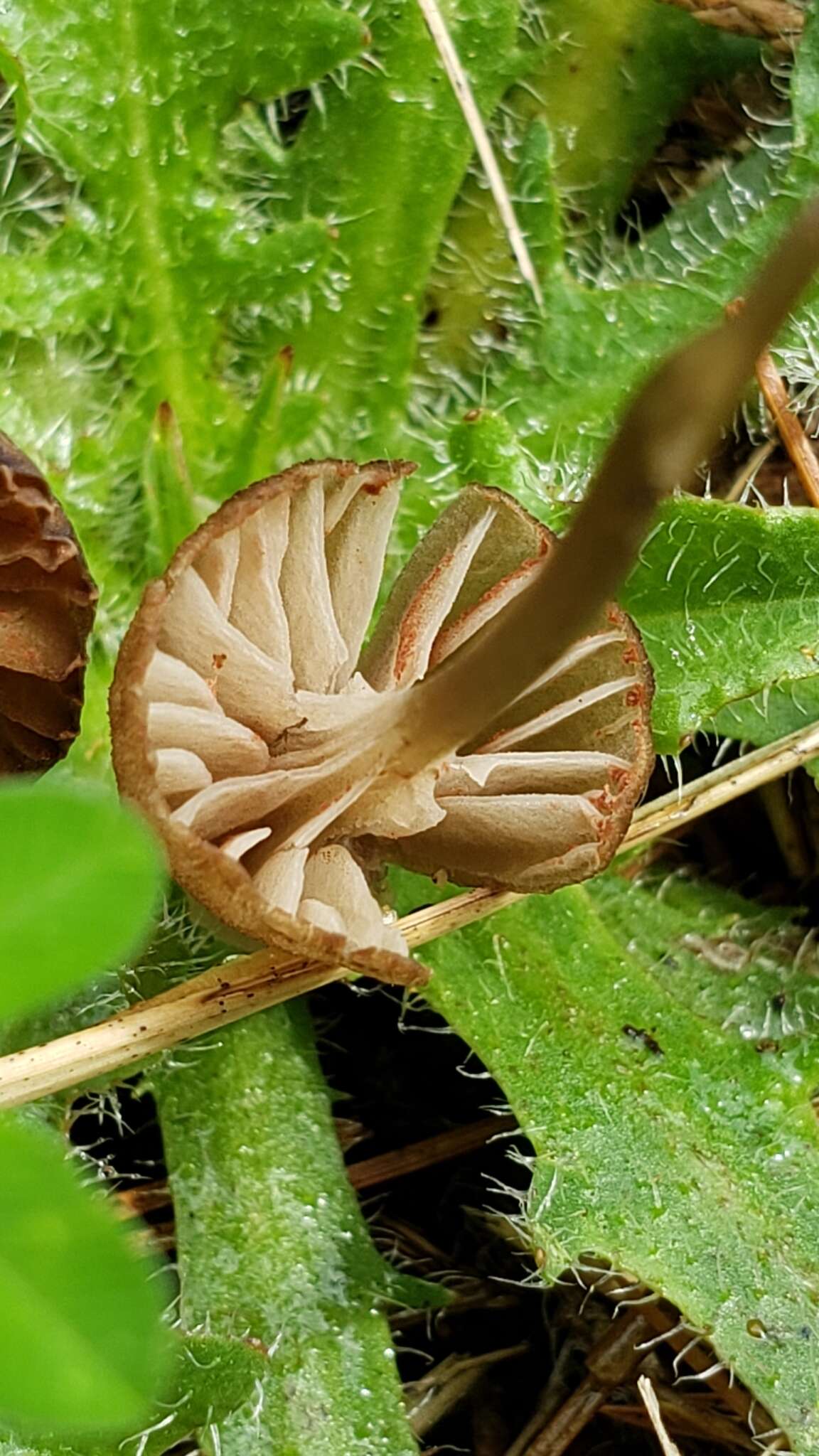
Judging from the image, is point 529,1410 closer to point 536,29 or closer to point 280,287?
point 280,287

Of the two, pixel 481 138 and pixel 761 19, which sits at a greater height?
pixel 761 19

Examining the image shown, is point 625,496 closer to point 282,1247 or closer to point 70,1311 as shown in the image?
point 70,1311

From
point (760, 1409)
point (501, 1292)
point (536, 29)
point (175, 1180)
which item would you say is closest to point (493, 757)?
point (175, 1180)

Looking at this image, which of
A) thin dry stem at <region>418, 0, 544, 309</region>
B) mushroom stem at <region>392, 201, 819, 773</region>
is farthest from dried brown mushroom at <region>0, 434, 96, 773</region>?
thin dry stem at <region>418, 0, 544, 309</region>

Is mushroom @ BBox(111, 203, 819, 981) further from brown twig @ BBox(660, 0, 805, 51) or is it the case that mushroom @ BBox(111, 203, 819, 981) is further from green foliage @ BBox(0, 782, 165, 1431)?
brown twig @ BBox(660, 0, 805, 51)

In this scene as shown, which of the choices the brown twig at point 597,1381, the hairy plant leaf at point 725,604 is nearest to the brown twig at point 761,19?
the hairy plant leaf at point 725,604

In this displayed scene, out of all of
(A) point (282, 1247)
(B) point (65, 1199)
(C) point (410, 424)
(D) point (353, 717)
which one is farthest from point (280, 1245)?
(C) point (410, 424)

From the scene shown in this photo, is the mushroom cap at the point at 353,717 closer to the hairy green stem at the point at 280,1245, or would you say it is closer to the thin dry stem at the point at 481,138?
the hairy green stem at the point at 280,1245
